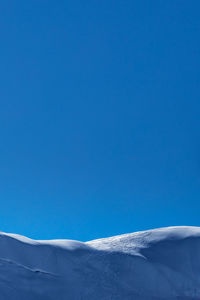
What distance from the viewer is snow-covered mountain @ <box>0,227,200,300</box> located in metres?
7.14

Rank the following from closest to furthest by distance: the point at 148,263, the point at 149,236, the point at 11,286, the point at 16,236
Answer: the point at 11,286, the point at 16,236, the point at 148,263, the point at 149,236

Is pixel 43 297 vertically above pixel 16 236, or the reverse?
pixel 16 236

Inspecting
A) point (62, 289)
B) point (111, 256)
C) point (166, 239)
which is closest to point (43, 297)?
point (62, 289)

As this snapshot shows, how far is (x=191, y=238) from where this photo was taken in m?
8.38

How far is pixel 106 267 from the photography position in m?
7.85

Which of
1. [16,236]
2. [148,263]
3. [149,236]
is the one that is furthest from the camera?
[149,236]

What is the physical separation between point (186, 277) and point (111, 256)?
1.59 metres

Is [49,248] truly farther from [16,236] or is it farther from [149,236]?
[149,236]

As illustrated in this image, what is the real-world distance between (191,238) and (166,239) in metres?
0.53

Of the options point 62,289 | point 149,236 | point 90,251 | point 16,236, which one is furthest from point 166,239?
point 16,236

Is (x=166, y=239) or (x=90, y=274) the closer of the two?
(x=90, y=274)

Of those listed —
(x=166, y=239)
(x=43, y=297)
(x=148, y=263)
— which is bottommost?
(x=43, y=297)

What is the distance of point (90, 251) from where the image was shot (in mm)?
8023

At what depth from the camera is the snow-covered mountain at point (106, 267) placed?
7.14 m
